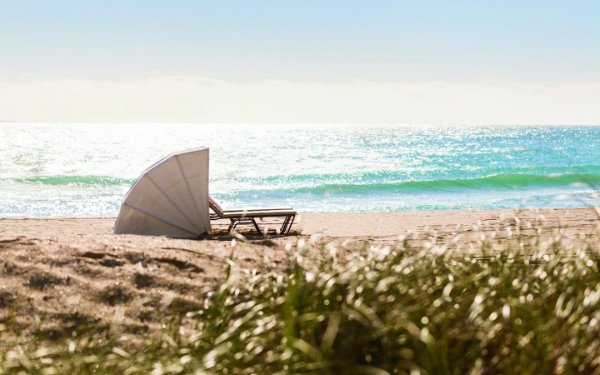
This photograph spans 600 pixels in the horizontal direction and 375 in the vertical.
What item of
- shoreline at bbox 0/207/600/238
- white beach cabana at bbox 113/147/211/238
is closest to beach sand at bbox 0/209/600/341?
white beach cabana at bbox 113/147/211/238

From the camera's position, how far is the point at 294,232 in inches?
525

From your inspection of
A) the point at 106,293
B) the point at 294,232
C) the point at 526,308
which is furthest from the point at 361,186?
the point at 526,308

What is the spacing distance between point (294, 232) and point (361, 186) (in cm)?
2172

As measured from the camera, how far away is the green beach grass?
11.1ft

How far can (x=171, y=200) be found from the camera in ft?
38.8

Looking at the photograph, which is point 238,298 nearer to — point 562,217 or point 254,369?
point 254,369

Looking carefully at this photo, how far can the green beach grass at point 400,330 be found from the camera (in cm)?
339

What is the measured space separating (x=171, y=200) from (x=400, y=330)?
28.5ft

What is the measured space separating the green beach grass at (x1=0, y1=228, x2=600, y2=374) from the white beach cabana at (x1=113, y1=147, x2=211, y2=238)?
712 centimetres

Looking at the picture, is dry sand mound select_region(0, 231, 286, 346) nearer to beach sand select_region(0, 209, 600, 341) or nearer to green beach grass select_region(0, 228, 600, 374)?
beach sand select_region(0, 209, 600, 341)

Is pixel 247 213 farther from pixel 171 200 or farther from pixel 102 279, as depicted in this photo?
pixel 102 279

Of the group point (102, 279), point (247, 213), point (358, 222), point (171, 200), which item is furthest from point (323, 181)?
point (102, 279)

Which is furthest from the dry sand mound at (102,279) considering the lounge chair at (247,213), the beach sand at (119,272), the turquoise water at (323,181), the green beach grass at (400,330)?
the turquoise water at (323,181)

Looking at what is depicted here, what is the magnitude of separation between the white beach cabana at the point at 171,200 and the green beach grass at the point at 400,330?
712cm
